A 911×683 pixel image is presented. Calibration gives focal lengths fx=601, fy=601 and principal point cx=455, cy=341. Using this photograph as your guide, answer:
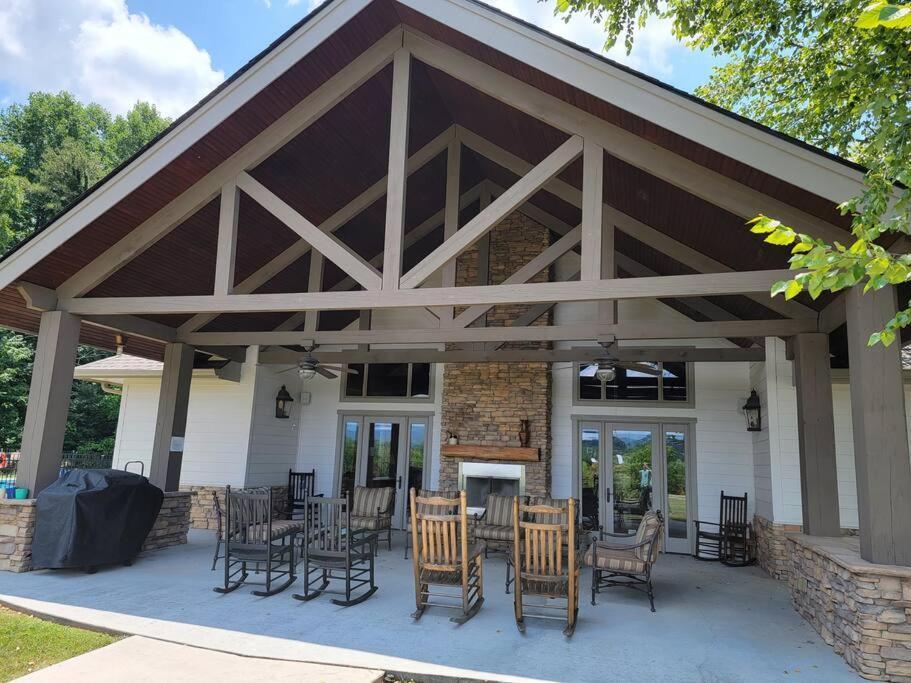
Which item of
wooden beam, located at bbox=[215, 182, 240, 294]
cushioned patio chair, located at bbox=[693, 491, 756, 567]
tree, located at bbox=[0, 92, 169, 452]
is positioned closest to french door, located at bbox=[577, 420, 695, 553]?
cushioned patio chair, located at bbox=[693, 491, 756, 567]

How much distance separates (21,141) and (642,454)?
26603 mm

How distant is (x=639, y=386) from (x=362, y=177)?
5.38 m

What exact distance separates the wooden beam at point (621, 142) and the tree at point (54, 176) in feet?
56.6

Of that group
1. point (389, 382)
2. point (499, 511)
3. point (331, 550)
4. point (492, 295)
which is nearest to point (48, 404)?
point (331, 550)

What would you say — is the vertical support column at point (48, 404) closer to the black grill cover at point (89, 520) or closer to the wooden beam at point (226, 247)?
the black grill cover at point (89, 520)

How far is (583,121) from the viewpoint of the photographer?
500 cm

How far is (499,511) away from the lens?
7.99m

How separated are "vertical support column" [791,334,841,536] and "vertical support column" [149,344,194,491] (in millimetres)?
7494

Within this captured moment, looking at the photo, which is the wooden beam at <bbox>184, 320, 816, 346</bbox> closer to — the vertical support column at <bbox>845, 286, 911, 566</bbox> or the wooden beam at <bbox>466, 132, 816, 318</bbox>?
the wooden beam at <bbox>466, 132, 816, 318</bbox>

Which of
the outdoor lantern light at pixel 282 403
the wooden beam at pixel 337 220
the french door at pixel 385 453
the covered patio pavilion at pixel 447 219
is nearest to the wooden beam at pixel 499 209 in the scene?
the covered patio pavilion at pixel 447 219

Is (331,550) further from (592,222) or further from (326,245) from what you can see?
(592,222)

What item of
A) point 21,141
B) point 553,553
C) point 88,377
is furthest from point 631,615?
point 21,141

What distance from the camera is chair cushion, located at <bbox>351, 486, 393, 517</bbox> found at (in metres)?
8.44

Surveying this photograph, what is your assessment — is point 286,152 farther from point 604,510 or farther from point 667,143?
point 604,510
